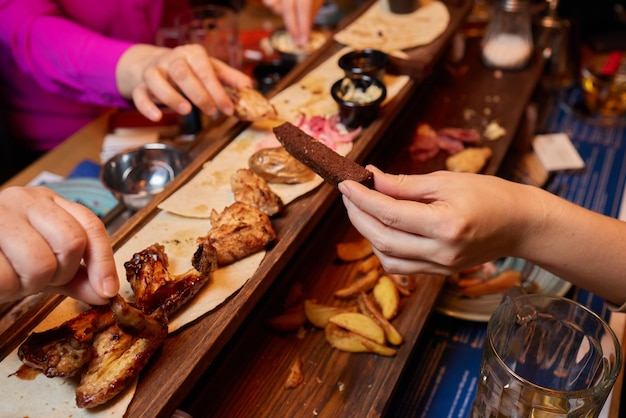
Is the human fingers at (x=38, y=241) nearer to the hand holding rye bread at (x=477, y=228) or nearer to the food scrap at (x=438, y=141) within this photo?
the hand holding rye bread at (x=477, y=228)

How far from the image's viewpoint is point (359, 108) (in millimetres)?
2045

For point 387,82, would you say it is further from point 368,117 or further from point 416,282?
point 416,282

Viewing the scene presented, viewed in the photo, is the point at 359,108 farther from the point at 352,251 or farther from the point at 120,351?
the point at 120,351

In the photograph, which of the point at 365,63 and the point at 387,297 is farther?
the point at 365,63

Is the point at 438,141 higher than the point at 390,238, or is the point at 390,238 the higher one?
the point at 390,238

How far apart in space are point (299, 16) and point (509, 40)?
110 centimetres

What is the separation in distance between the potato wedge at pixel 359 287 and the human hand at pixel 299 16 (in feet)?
5.05

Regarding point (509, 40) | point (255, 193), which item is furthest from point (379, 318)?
point (509, 40)

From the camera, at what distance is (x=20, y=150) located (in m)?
3.05

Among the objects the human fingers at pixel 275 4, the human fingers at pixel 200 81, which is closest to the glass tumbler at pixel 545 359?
the human fingers at pixel 200 81

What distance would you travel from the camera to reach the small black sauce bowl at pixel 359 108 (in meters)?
2.05

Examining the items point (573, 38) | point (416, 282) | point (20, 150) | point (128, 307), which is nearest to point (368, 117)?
point (416, 282)

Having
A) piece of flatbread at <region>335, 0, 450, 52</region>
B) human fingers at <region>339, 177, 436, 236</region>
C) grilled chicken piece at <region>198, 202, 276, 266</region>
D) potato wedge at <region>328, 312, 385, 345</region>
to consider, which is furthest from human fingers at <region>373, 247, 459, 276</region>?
piece of flatbread at <region>335, 0, 450, 52</region>

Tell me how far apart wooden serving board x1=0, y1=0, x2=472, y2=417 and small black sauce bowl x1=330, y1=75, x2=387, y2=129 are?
0.04 metres
